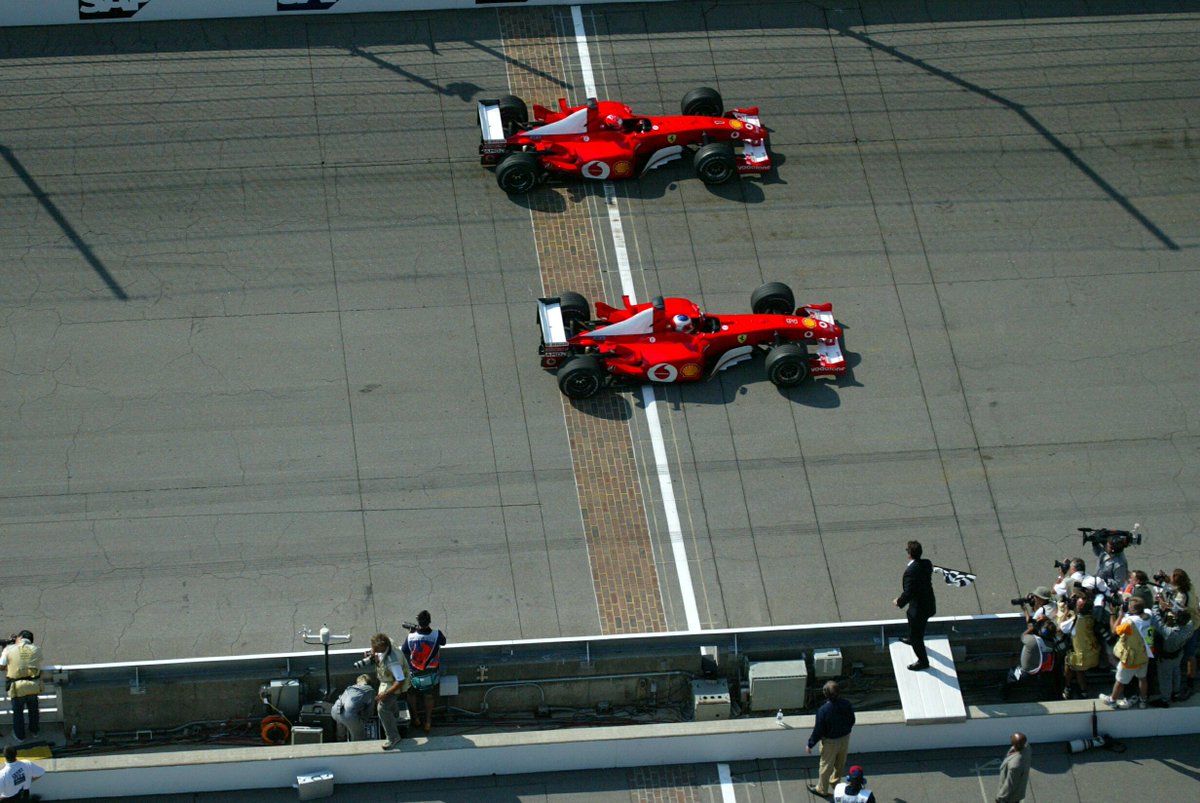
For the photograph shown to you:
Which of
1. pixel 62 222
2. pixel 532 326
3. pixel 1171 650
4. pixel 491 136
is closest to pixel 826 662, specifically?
pixel 1171 650

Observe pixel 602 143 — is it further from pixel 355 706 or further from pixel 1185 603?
pixel 1185 603

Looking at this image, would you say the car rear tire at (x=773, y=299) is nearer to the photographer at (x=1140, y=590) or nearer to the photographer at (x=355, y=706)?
the photographer at (x=1140, y=590)

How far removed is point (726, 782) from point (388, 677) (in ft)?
12.9

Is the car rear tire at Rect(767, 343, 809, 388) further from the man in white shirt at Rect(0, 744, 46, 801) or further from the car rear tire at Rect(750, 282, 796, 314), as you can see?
the man in white shirt at Rect(0, 744, 46, 801)

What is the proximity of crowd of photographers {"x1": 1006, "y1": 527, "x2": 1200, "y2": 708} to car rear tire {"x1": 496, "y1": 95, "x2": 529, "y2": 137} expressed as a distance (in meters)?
10.7

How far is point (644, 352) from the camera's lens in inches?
925

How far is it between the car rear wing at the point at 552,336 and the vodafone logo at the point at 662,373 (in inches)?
45.1

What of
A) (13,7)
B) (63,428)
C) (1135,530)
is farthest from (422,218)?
(1135,530)

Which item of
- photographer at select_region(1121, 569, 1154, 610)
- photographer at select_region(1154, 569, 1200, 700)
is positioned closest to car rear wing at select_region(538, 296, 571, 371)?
photographer at select_region(1121, 569, 1154, 610)

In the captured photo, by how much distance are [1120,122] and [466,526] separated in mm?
12807

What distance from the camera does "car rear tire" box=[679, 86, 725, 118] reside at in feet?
87.7

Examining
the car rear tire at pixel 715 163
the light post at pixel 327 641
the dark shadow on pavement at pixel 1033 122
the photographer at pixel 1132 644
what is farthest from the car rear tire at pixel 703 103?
the photographer at pixel 1132 644

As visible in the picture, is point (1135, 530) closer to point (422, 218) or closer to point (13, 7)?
point (422, 218)

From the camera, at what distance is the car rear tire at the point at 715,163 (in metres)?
25.9
